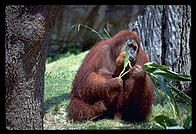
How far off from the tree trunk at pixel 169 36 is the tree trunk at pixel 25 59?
6.94 ft

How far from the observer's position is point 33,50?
2.71 meters

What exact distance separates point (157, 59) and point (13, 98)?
244 cm

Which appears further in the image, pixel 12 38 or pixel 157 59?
pixel 157 59

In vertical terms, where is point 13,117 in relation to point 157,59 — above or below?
below

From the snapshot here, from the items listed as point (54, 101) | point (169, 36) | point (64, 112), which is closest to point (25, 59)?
point (64, 112)

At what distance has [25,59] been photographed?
8.82 feet

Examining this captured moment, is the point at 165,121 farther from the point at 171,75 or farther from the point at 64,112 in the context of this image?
the point at 64,112

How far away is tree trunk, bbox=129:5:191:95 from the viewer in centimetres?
446

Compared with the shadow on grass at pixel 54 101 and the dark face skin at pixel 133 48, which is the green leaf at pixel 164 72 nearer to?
the dark face skin at pixel 133 48

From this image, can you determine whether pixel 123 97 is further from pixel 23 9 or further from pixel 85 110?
pixel 23 9

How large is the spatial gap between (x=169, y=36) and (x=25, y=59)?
94.3 inches

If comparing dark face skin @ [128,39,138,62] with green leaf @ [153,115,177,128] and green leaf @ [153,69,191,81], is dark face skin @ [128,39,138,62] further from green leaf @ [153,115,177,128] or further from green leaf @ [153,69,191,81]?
green leaf @ [153,115,177,128]
